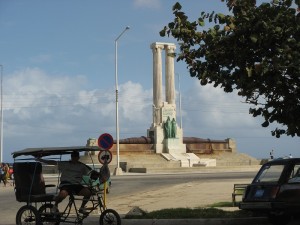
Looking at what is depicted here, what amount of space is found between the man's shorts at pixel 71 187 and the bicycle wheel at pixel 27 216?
776 mm

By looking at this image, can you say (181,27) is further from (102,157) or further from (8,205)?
(8,205)

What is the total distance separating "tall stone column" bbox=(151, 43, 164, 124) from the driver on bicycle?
48313 millimetres

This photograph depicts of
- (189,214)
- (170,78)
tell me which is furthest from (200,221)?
(170,78)

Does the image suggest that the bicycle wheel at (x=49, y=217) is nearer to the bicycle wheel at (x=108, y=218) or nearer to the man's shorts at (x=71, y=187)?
the man's shorts at (x=71, y=187)

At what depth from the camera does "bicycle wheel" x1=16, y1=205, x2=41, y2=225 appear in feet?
37.1

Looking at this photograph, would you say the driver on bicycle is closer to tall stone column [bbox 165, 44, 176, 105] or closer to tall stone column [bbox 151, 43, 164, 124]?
tall stone column [bbox 151, 43, 164, 124]

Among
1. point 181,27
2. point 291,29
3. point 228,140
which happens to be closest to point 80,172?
point 181,27

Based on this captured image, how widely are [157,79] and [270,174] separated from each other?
4835 cm

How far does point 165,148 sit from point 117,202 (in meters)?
40.3

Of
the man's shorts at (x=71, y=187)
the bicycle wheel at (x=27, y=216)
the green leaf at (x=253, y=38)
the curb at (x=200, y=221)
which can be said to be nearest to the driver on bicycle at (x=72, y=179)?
the man's shorts at (x=71, y=187)

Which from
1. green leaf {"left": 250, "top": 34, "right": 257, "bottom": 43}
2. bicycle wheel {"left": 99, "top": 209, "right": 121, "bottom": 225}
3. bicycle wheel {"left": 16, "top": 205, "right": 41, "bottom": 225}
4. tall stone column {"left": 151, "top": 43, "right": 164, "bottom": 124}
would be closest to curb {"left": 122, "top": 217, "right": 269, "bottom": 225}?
bicycle wheel {"left": 99, "top": 209, "right": 121, "bottom": 225}

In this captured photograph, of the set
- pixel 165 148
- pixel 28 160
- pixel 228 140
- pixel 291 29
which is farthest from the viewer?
pixel 228 140

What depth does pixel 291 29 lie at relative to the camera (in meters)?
10.8

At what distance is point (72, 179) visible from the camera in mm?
11344
